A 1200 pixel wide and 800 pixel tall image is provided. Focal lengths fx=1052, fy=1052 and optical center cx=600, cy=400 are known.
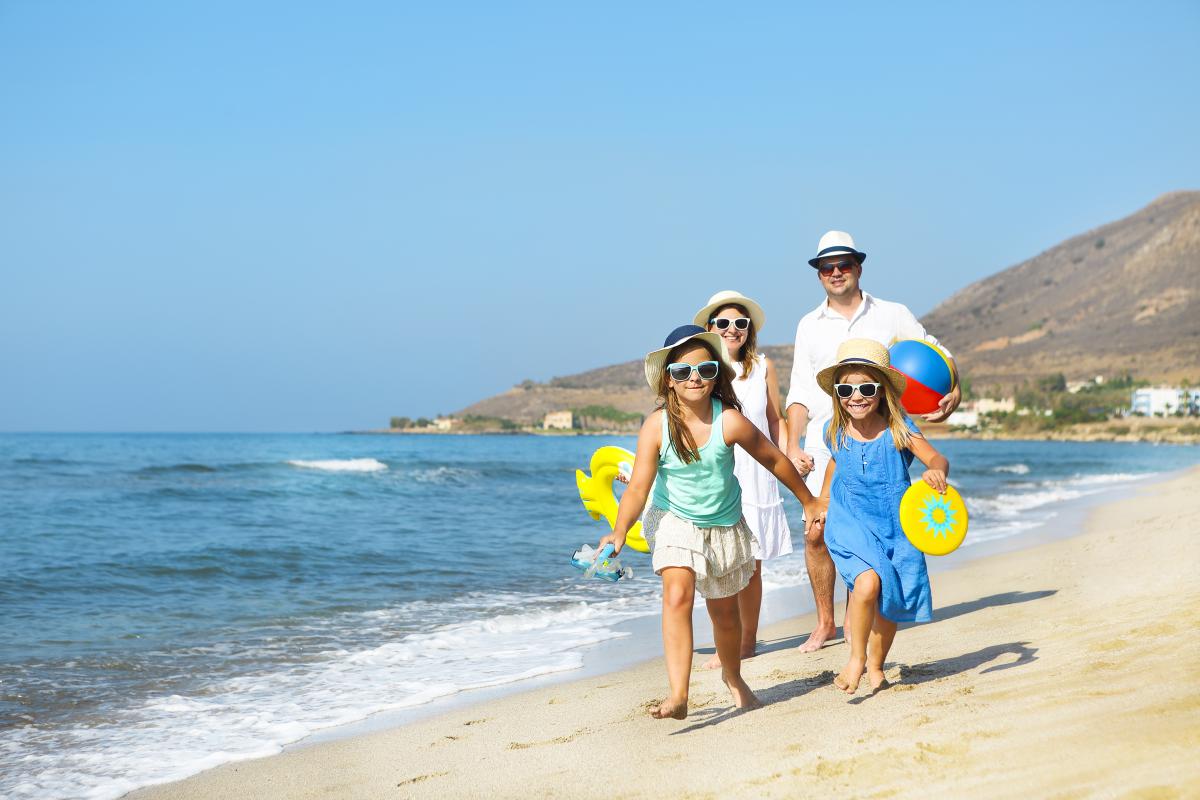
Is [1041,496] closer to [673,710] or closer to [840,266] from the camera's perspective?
[840,266]

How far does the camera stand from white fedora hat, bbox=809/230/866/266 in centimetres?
576

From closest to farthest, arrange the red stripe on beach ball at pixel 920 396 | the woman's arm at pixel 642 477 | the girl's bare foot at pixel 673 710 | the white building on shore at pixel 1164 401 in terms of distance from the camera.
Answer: the woman's arm at pixel 642 477 < the girl's bare foot at pixel 673 710 < the red stripe on beach ball at pixel 920 396 < the white building on shore at pixel 1164 401

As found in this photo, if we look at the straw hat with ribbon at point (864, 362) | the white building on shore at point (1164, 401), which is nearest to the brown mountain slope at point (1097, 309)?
the white building on shore at point (1164, 401)

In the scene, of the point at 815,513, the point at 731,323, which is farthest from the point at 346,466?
the point at 815,513

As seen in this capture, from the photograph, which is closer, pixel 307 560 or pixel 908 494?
pixel 908 494

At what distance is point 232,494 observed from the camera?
2295cm

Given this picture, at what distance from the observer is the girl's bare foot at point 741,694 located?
4.59m

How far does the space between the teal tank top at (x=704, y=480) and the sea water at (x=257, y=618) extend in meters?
2.21

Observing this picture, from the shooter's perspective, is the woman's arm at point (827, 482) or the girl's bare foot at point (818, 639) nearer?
the woman's arm at point (827, 482)

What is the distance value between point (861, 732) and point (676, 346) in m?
1.68

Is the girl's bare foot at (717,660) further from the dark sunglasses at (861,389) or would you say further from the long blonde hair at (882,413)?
the dark sunglasses at (861,389)

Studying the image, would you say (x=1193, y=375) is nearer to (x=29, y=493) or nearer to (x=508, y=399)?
(x=508, y=399)

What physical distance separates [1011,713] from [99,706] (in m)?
4.63

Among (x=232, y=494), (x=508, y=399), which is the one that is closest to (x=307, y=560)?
(x=232, y=494)
